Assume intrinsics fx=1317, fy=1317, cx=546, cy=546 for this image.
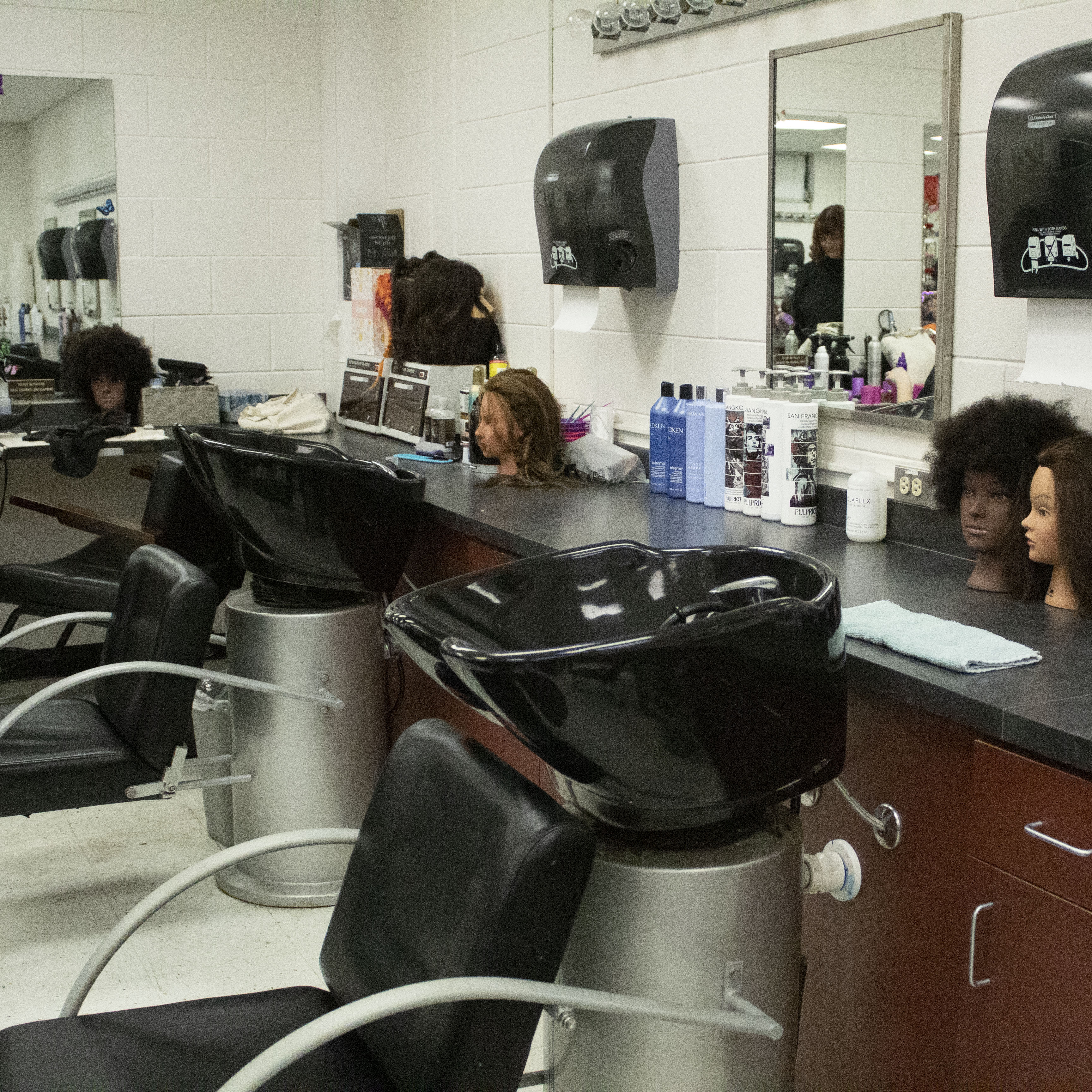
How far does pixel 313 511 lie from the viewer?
9.80 ft

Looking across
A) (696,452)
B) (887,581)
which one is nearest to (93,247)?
(696,452)

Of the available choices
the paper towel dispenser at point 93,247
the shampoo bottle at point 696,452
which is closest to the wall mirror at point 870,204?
the shampoo bottle at point 696,452

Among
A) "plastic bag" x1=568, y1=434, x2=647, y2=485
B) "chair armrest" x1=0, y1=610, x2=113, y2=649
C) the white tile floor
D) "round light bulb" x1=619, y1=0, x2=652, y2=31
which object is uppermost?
"round light bulb" x1=619, y1=0, x2=652, y2=31

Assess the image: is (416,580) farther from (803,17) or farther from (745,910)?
(745,910)

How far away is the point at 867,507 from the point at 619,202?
1.04 meters

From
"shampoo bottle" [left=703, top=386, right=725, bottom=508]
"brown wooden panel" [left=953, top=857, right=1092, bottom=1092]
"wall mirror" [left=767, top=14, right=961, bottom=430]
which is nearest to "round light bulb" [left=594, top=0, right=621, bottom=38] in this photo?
"wall mirror" [left=767, top=14, right=961, bottom=430]

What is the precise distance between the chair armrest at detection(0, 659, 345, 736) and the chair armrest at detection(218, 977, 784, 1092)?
3.92 feet

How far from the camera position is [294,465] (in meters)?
2.94

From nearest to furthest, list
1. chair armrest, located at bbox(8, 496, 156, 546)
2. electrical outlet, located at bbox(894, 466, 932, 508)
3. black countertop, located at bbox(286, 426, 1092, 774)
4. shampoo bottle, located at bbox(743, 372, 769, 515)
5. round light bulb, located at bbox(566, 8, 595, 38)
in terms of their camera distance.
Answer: black countertop, located at bbox(286, 426, 1092, 774) < electrical outlet, located at bbox(894, 466, 932, 508) < shampoo bottle, located at bbox(743, 372, 769, 515) < round light bulb, located at bbox(566, 8, 595, 38) < chair armrest, located at bbox(8, 496, 156, 546)

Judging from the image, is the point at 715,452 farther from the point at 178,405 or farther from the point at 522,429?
the point at 178,405

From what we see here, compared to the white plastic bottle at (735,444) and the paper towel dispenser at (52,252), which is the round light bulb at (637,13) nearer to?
A: the white plastic bottle at (735,444)

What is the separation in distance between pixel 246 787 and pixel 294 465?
2.72ft

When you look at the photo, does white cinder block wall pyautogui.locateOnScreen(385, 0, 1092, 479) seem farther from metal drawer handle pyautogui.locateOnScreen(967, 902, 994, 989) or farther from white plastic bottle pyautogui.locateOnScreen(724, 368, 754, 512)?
metal drawer handle pyautogui.locateOnScreen(967, 902, 994, 989)

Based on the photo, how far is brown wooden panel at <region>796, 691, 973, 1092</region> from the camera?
1.79 metres
